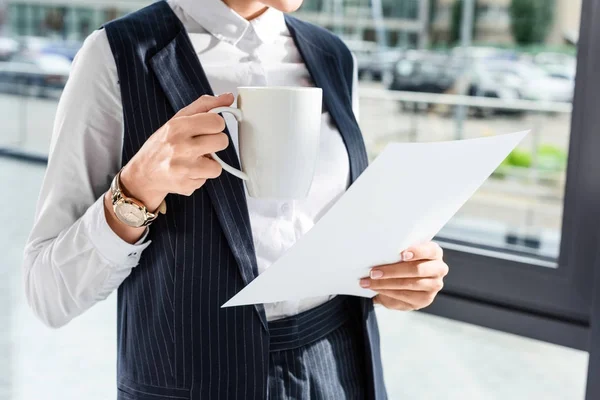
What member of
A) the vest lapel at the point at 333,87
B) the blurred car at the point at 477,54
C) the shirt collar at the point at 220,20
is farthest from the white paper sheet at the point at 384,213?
the blurred car at the point at 477,54

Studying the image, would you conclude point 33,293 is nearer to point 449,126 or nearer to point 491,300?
point 491,300

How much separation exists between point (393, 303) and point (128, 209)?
42 centimetres

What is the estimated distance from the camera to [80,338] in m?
2.17

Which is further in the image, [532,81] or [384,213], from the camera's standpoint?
[532,81]

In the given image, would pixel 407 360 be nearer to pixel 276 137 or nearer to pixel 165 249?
pixel 165 249

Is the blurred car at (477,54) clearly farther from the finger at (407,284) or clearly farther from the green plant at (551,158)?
the finger at (407,284)

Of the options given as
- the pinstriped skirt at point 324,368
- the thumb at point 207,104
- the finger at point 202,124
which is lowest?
the pinstriped skirt at point 324,368

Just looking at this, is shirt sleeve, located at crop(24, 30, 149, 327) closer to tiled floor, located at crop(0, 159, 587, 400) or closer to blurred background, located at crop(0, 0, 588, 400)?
blurred background, located at crop(0, 0, 588, 400)

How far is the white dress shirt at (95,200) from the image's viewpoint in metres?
0.85

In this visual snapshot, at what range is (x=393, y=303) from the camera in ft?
3.22

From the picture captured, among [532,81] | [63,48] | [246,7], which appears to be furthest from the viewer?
[63,48]

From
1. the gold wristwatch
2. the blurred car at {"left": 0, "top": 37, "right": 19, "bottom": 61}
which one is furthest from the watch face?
the blurred car at {"left": 0, "top": 37, "right": 19, "bottom": 61}

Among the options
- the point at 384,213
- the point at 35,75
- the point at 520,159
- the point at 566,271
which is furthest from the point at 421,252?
the point at 35,75

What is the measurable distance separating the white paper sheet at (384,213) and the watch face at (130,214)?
6.2 inches
